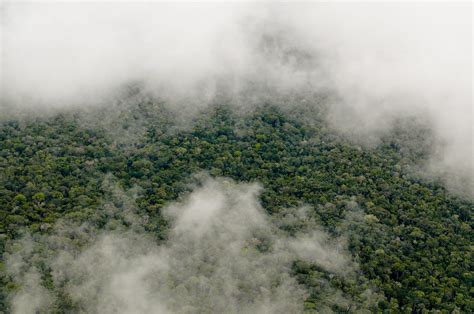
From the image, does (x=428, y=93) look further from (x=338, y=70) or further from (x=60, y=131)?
(x=60, y=131)

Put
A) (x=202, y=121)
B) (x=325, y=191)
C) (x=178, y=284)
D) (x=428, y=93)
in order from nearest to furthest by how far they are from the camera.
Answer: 1. (x=178, y=284)
2. (x=325, y=191)
3. (x=202, y=121)
4. (x=428, y=93)

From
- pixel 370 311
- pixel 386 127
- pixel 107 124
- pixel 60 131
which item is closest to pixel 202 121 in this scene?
pixel 107 124

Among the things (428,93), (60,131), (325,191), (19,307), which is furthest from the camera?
(428,93)

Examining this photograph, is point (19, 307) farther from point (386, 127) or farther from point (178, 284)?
point (386, 127)

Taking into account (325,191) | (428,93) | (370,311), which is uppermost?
(428,93)

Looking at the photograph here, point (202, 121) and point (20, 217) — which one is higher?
point (202, 121)

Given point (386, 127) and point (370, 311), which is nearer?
point (370, 311)

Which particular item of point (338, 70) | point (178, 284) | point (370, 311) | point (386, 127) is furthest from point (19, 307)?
point (338, 70)
